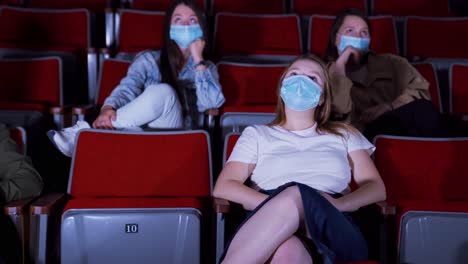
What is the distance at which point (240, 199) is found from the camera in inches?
29.8

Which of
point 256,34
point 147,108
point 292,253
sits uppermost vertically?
point 256,34

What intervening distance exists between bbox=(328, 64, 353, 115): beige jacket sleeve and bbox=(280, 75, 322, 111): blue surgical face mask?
21 cm

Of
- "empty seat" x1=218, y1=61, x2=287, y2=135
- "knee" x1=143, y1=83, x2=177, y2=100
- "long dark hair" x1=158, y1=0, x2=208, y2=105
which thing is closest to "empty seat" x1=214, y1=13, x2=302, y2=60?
"empty seat" x1=218, y1=61, x2=287, y2=135

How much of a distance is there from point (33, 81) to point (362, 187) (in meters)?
0.71

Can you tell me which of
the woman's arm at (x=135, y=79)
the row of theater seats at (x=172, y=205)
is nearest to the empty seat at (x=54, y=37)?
the woman's arm at (x=135, y=79)

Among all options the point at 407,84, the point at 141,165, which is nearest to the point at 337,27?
the point at 407,84

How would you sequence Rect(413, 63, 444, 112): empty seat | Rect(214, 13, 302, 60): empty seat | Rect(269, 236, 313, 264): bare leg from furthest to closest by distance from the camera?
Rect(214, 13, 302, 60): empty seat, Rect(413, 63, 444, 112): empty seat, Rect(269, 236, 313, 264): bare leg

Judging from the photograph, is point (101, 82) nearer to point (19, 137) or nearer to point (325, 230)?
point (19, 137)

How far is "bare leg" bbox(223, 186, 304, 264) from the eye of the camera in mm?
655

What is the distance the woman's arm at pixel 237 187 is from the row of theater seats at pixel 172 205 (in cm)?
2

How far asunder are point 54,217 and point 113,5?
1075 millimetres

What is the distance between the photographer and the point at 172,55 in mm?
1097

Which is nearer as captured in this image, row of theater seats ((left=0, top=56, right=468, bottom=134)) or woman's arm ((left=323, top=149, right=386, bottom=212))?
woman's arm ((left=323, top=149, right=386, bottom=212))

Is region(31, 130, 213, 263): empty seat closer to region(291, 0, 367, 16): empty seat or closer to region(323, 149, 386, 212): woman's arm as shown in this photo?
region(323, 149, 386, 212): woman's arm
